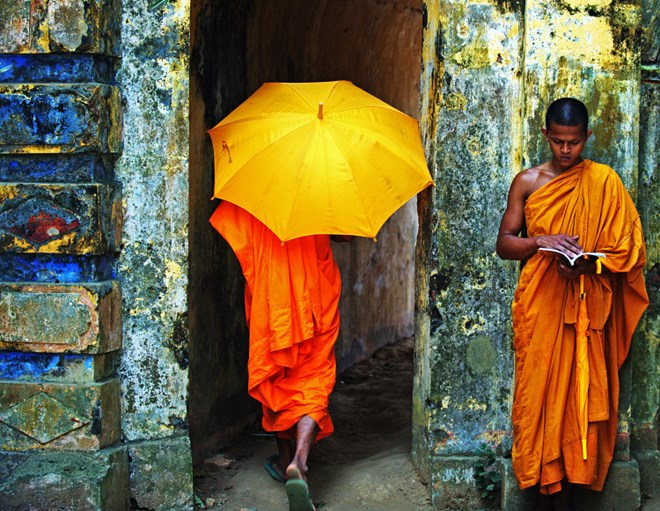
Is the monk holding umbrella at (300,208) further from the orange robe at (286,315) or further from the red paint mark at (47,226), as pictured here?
the red paint mark at (47,226)

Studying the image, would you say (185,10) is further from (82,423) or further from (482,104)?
(82,423)

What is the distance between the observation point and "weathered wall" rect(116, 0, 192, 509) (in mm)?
4738

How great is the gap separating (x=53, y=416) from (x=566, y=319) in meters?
2.39

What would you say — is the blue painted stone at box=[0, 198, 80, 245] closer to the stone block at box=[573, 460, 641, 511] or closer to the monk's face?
the monk's face

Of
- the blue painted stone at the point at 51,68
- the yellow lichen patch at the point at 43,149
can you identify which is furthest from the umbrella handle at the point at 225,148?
the yellow lichen patch at the point at 43,149

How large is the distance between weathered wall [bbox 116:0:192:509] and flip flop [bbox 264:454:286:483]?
53 centimetres

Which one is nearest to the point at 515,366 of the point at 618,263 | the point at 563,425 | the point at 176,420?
the point at 563,425

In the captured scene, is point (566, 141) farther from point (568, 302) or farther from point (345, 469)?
point (345, 469)

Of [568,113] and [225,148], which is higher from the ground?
[568,113]

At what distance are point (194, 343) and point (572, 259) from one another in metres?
2.26

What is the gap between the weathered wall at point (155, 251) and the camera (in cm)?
474

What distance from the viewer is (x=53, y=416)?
468 cm

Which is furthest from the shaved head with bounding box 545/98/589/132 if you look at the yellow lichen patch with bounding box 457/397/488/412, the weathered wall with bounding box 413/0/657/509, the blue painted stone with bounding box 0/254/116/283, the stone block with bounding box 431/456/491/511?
the blue painted stone with bounding box 0/254/116/283

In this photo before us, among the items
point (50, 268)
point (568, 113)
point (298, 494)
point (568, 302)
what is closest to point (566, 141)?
point (568, 113)
